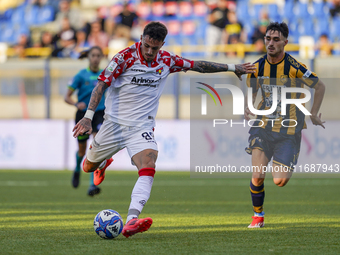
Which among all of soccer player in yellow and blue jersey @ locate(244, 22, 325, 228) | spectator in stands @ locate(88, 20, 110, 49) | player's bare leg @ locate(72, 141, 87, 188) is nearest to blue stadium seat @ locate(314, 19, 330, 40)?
spectator in stands @ locate(88, 20, 110, 49)

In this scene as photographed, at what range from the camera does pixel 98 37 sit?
17938 millimetres

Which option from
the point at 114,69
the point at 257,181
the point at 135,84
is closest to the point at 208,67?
the point at 135,84

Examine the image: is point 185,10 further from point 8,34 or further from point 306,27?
point 8,34

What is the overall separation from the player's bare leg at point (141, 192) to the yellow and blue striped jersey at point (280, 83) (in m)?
1.23

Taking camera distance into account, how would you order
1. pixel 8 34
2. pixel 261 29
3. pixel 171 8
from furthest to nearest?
pixel 8 34 → pixel 171 8 → pixel 261 29

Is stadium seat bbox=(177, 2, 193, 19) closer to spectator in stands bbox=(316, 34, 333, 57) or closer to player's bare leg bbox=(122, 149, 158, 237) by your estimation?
spectator in stands bbox=(316, 34, 333, 57)

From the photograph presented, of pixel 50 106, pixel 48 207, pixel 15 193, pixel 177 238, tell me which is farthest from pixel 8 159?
pixel 177 238

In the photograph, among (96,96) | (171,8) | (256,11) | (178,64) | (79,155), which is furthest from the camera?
(171,8)

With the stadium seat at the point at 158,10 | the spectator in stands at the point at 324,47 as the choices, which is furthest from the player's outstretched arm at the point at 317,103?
the stadium seat at the point at 158,10

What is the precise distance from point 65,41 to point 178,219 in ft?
41.7

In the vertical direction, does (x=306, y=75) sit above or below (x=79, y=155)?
above

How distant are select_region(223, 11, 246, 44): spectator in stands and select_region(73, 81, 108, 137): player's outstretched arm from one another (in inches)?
467

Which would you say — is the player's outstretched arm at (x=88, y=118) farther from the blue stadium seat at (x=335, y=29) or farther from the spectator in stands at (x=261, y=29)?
the blue stadium seat at (x=335, y=29)

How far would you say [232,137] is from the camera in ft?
41.3
